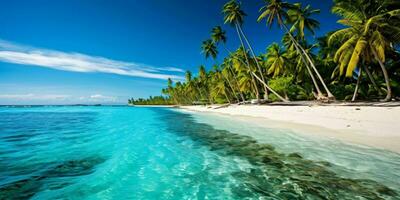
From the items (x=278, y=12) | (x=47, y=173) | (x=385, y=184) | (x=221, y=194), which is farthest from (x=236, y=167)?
(x=278, y=12)

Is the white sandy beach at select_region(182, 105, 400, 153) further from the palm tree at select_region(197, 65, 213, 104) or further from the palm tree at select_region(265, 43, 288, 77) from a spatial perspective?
the palm tree at select_region(197, 65, 213, 104)

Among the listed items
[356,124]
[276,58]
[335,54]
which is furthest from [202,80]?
[356,124]

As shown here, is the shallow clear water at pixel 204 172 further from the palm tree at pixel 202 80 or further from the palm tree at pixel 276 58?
the palm tree at pixel 202 80

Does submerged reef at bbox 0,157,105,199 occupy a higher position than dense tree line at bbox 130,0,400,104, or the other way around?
dense tree line at bbox 130,0,400,104

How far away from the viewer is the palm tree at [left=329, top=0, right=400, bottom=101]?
1587 cm

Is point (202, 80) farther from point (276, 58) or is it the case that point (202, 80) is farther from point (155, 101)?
point (155, 101)

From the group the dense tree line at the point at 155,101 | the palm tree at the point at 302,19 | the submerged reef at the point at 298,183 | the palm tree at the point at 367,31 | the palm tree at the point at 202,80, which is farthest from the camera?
the dense tree line at the point at 155,101

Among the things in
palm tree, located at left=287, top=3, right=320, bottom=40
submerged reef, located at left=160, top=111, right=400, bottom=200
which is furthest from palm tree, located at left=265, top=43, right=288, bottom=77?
submerged reef, located at left=160, top=111, right=400, bottom=200

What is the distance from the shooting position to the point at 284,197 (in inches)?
162

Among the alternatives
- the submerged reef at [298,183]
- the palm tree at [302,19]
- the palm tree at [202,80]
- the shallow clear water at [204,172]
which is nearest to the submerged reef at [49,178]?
the shallow clear water at [204,172]

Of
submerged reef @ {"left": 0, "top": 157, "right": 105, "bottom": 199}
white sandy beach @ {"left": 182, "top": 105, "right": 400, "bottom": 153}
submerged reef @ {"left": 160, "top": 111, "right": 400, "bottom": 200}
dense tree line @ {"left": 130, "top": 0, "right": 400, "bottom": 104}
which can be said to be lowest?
submerged reef @ {"left": 160, "top": 111, "right": 400, "bottom": 200}

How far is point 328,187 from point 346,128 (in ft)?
30.0

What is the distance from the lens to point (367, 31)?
16688 millimetres

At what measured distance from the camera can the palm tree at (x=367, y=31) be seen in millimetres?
15871
